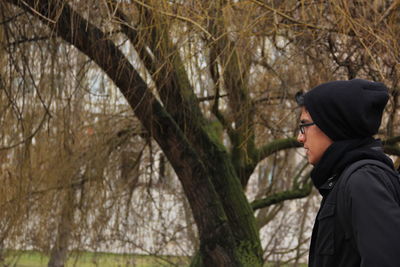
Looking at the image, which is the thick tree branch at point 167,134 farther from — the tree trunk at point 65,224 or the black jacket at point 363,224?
the black jacket at point 363,224

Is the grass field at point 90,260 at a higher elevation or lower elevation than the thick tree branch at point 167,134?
lower

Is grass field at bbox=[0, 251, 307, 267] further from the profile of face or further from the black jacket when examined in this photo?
the black jacket

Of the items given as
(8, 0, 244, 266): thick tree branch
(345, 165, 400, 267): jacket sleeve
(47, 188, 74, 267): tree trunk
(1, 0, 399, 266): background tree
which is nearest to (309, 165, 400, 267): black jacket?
(345, 165, 400, 267): jacket sleeve

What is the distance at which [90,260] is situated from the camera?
8.66m

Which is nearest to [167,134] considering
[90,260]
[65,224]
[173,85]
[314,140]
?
[173,85]

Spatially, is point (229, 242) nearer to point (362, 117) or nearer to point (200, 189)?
point (200, 189)

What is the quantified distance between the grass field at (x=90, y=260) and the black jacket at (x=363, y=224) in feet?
20.6

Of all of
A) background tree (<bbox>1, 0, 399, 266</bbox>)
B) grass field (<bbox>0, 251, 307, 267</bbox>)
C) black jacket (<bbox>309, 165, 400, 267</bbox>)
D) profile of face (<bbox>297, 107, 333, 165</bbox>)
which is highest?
background tree (<bbox>1, 0, 399, 266</bbox>)

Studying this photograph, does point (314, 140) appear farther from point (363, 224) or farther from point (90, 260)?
point (90, 260)

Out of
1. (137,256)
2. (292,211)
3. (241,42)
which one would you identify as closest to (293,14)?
(241,42)

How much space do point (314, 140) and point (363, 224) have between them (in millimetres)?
376

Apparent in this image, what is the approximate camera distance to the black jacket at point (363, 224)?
182 cm

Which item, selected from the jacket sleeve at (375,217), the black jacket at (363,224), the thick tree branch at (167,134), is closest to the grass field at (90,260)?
the thick tree branch at (167,134)

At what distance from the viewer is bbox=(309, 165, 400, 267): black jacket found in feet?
5.97
